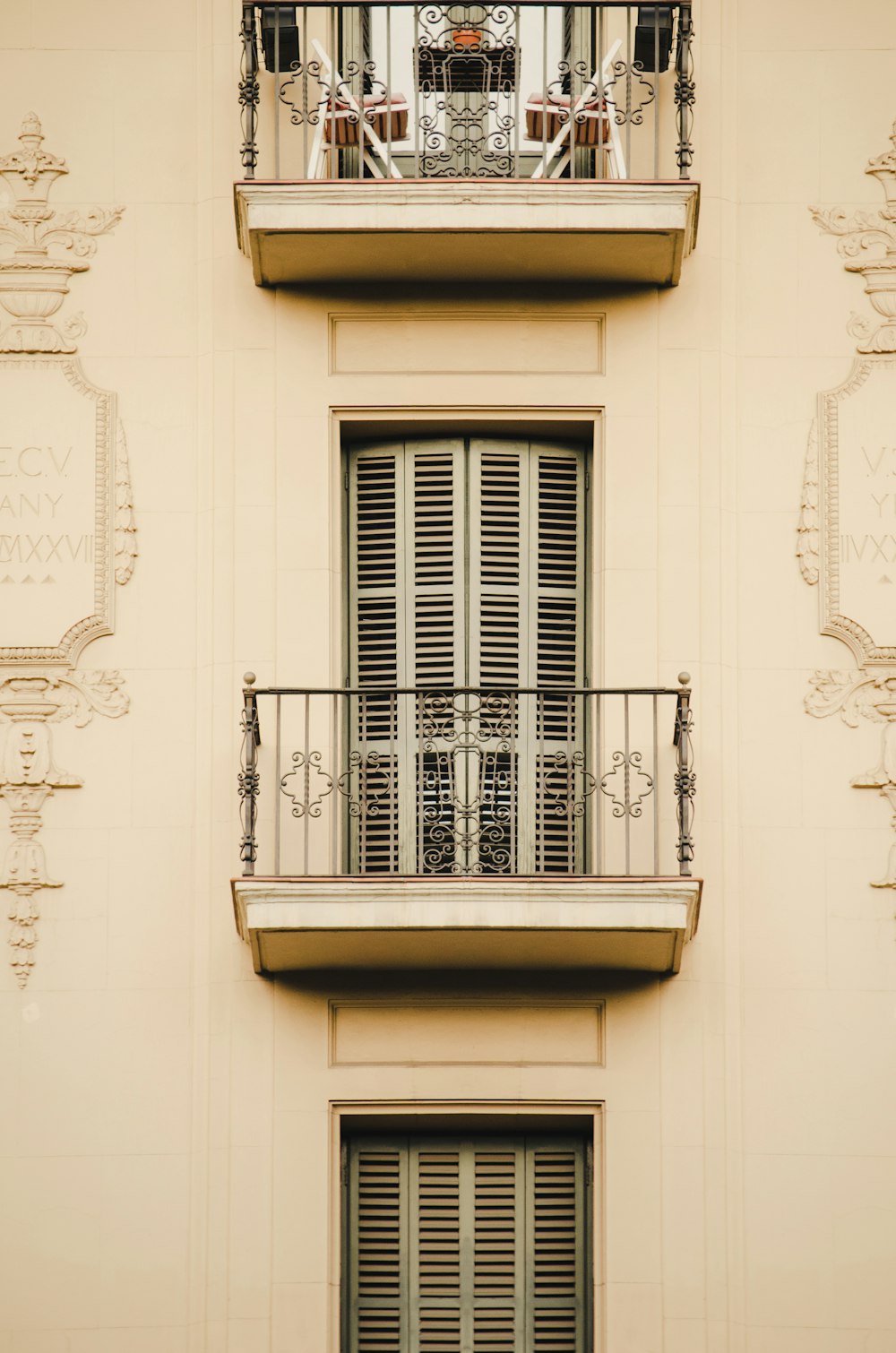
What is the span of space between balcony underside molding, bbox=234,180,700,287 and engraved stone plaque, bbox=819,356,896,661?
138 cm

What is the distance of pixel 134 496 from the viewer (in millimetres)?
15852

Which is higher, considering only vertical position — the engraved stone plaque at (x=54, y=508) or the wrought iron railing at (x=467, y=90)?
the wrought iron railing at (x=467, y=90)

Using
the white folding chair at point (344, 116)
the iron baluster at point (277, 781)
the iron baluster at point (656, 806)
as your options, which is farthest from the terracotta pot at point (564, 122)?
the iron baluster at point (277, 781)

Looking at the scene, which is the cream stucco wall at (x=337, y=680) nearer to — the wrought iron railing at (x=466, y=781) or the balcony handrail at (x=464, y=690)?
the wrought iron railing at (x=466, y=781)

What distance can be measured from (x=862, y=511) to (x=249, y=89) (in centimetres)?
435

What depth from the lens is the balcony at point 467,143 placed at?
51.1 feet

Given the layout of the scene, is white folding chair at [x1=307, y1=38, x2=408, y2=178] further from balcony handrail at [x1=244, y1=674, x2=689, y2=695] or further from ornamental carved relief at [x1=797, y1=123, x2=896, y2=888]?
balcony handrail at [x1=244, y1=674, x2=689, y2=695]

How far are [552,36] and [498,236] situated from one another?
6.36 feet

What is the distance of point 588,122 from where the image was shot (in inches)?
647

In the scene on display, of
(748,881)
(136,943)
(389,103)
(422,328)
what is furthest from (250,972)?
(389,103)

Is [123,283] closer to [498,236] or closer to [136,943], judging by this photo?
[498,236]

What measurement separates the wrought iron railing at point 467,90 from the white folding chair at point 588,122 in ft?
0.05

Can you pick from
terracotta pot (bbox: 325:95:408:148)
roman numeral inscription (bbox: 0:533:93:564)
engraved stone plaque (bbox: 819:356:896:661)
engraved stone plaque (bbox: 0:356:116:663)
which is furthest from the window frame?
terracotta pot (bbox: 325:95:408:148)

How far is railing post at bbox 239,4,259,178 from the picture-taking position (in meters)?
15.8
